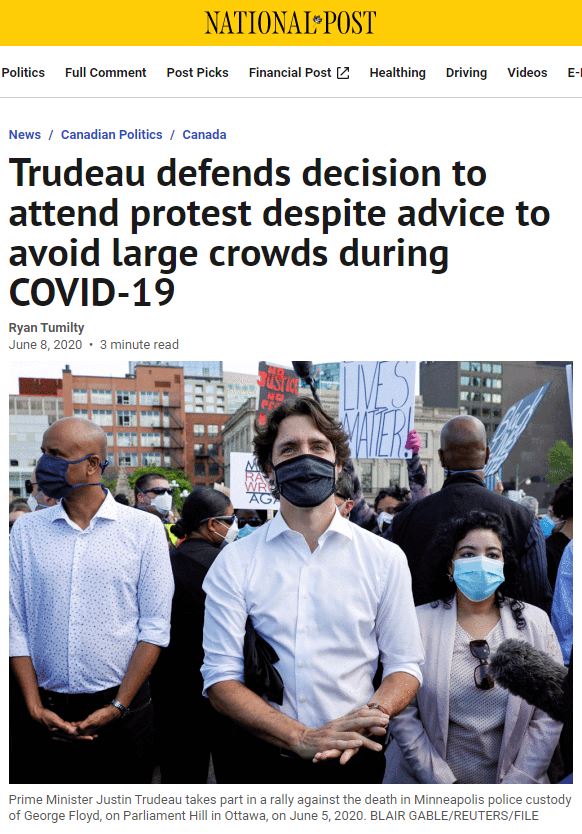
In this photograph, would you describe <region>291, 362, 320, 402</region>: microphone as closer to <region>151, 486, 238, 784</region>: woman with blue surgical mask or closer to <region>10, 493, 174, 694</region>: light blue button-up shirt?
<region>151, 486, 238, 784</region>: woman with blue surgical mask

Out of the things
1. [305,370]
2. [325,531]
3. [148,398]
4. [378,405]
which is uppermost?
[148,398]

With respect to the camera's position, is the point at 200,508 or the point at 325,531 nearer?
the point at 325,531

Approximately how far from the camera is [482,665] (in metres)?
3.23

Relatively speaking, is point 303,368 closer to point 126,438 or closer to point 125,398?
point 125,398

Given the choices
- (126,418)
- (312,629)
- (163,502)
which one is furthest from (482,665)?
(126,418)

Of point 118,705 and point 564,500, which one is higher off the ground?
point 564,500

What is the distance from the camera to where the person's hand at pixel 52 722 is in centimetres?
344

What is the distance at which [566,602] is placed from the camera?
371 centimetres

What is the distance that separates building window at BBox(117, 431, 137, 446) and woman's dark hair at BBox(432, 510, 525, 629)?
99.9m

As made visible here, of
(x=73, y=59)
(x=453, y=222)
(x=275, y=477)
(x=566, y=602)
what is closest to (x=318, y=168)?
(x=453, y=222)

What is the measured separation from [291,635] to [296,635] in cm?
2

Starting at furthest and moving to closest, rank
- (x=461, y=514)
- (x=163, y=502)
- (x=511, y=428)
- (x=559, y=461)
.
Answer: (x=559, y=461)
(x=163, y=502)
(x=511, y=428)
(x=461, y=514)

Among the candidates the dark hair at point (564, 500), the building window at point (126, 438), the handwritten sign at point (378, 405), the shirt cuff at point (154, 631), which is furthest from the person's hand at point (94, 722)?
the building window at point (126, 438)

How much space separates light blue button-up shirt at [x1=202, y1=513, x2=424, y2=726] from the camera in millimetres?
2801
